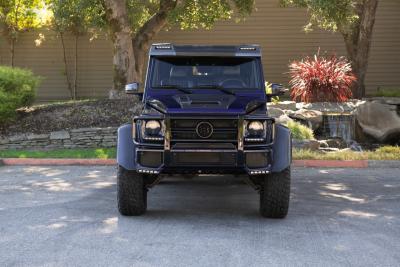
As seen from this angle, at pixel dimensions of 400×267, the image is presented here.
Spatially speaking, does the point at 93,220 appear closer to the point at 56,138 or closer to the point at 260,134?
the point at 260,134

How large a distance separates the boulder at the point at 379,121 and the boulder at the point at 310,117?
956 millimetres

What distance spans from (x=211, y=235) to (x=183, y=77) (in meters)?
2.46

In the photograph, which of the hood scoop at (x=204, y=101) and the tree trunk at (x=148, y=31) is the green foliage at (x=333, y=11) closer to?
the tree trunk at (x=148, y=31)

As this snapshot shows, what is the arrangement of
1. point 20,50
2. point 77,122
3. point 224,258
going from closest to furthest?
point 224,258 → point 77,122 → point 20,50

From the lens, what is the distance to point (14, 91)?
52.2 feet

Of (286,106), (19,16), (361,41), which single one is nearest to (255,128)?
(286,106)

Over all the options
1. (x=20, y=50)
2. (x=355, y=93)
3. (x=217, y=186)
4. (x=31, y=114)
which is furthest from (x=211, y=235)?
(x=20, y=50)

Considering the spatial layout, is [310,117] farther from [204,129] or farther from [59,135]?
[204,129]

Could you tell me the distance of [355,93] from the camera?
18344 millimetres

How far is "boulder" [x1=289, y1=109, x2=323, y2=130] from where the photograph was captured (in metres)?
15.4

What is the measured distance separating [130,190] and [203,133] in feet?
3.47

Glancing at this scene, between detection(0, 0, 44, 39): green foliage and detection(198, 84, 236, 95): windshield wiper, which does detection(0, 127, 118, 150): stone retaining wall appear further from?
detection(0, 0, 44, 39): green foliage

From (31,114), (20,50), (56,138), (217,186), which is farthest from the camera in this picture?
(20,50)

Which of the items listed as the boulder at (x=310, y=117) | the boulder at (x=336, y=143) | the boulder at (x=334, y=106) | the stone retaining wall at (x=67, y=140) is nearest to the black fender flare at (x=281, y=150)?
the stone retaining wall at (x=67, y=140)
